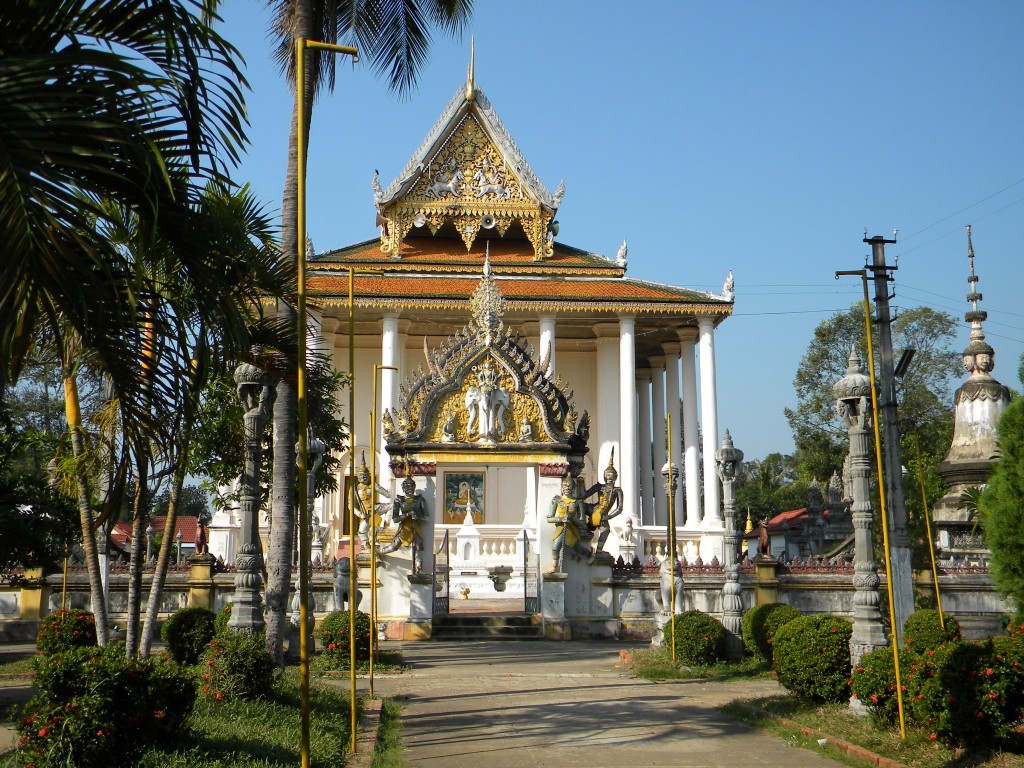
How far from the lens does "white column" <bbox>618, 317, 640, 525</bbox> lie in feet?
91.4

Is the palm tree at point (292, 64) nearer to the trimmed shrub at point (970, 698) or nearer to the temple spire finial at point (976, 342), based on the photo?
the trimmed shrub at point (970, 698)

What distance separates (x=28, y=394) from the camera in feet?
144

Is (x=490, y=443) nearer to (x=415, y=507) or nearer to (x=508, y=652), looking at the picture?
(x=415, y=507)

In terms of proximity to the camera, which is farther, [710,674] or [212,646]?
[710,674]

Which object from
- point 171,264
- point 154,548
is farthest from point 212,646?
point 154,548

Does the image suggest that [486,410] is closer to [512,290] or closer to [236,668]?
[236,668]

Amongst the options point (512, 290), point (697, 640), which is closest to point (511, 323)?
point (512, 290)

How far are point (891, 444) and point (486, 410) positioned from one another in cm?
631

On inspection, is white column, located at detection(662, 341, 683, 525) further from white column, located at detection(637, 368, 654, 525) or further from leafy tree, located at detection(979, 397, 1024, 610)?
leafy tree, located at detection(979, 397, 1024, 610)

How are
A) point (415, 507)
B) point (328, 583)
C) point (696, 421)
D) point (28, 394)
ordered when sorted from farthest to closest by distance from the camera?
point (28, 394)
point (696, 421)
point (328, 583)
point (415, 507)

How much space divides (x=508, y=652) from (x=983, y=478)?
14.9m

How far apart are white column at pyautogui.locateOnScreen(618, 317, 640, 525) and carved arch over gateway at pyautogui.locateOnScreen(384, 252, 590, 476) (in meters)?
10.4

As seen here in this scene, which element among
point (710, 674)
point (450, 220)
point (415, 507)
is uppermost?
point (450, 220)

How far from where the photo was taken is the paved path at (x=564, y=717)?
7883mm
